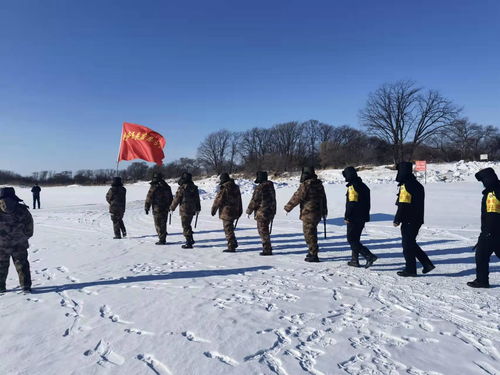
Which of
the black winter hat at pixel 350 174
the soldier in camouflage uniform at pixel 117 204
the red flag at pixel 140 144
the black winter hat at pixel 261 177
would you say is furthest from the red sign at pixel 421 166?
the soldier in camouflage uniform at pixel 117 204

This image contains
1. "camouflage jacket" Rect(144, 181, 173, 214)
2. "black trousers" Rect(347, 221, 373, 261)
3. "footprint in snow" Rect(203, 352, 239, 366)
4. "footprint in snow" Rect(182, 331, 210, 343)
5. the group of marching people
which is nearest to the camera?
"footprint in snow" Rect(203, 352, 239, 366)

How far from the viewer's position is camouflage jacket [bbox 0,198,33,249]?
4.98m

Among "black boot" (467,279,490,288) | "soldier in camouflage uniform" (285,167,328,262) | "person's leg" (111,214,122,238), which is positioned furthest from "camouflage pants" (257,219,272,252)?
"person's leg" (111,214,122,238)

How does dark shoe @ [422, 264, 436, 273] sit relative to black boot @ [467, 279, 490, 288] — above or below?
above

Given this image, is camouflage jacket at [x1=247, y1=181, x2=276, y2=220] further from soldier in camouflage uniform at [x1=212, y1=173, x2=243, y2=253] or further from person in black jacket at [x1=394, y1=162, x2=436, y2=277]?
person in black jacket at [x1=394, y1=162, x2=436, y2=277]

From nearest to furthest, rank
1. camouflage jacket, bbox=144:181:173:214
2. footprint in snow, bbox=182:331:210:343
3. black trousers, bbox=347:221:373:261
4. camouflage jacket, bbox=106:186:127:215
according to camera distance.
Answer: footprint in snow, bbox=182:331:210:343, black trousers, bbox=347:221:373:261, camouflage jacket, bbox=144:181:173:214, camouflage jacket, bbox=106:186:127:215

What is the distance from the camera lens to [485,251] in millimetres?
4832

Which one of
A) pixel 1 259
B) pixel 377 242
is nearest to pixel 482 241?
pixel 377 242

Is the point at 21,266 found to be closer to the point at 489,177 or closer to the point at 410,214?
the point at 410,214

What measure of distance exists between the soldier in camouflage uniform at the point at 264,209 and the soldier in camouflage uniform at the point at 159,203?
278 cm

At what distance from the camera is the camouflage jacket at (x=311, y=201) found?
22.0 ft

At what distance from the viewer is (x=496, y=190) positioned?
4.75 m

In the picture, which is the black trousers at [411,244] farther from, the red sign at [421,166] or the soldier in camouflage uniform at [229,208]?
the red sign at [421,166]

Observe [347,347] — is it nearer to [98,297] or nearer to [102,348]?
[102,348]
